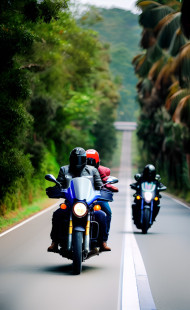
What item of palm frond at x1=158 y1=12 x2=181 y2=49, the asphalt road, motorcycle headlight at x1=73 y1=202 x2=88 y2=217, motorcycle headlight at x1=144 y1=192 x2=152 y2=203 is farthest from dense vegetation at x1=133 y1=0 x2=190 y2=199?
motorcycle headlight at x1=73 y1=202 x2=88 y2=217

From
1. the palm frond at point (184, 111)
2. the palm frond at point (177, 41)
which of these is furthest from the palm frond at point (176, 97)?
the palm frond at point (184, 111)

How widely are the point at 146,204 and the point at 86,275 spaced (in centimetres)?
708

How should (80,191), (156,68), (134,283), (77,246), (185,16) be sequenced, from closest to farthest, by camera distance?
1. (134,283)
2. (77,246)
3. (80,191)
4. (185,16)
5. (156,68)

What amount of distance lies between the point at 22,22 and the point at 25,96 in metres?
2.44

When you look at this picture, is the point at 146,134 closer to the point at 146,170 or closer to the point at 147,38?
the point at 147,38

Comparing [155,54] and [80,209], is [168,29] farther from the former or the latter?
[80,209]

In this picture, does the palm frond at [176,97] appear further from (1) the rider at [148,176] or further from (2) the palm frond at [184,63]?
(1) the rider at [148,176]

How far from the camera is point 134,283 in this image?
30.5ft

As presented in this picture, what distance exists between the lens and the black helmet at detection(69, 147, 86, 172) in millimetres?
10070

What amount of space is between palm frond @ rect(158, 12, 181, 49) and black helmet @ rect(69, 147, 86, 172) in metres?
24.1

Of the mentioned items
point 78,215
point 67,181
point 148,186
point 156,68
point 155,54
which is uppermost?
point 155,54

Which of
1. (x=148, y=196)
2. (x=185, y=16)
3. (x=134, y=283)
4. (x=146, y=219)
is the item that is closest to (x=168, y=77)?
(x=185, y=16)

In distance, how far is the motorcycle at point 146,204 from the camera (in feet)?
54.7

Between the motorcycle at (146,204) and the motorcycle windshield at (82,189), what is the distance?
6939 mm
